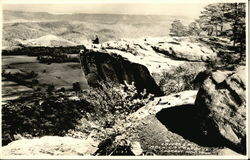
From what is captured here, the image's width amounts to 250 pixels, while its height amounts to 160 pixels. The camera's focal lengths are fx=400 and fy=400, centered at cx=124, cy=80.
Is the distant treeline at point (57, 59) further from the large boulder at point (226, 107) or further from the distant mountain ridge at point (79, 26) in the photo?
the large boulder at point (226, 107)

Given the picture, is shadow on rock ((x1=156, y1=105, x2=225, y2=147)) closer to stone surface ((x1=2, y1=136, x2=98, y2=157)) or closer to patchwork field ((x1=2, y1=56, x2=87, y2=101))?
stone surface ((x1=2, y1=136, x2=98, y2=157))

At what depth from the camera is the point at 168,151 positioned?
393cm

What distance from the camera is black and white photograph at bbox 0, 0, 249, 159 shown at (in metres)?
3.97

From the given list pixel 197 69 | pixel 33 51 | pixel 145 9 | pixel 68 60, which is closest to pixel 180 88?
pixel 197 69

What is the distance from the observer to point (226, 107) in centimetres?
390

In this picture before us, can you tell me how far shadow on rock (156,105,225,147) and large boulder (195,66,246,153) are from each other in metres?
A: 0.04

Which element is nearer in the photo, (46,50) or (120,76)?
(120,76)

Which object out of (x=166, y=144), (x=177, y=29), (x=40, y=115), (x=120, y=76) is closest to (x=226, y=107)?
(x=166, y=144)

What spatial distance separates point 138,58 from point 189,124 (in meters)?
Answer: 0.87

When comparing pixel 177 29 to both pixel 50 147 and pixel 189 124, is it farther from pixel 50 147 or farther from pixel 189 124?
pixel 50 147

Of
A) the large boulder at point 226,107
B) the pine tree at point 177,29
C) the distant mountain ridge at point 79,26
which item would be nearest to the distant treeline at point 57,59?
the distant mountain ridge at point 79,26

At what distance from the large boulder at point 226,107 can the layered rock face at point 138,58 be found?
38 cm

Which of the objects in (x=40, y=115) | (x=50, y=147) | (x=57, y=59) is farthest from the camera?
(x=57, y=59)

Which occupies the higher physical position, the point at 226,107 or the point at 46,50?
the point at 46,50
